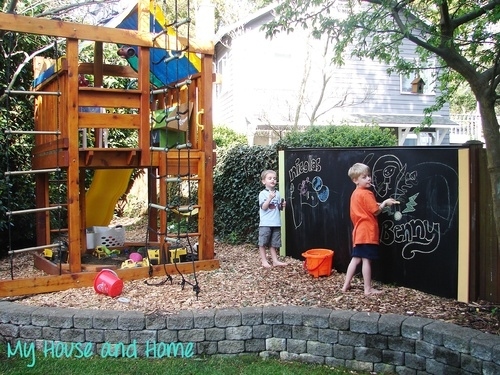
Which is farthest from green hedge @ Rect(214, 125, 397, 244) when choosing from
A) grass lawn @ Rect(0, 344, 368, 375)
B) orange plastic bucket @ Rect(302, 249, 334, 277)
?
grass lawn @ Rect(0, 344, 368, 375)

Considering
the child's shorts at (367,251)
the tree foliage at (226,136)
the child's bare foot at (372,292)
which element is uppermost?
the tree foliage at (226,136)

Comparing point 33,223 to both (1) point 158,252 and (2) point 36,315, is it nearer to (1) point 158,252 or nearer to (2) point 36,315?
(1) point 158,252

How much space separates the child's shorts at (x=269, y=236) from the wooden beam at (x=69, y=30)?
8.81 feet

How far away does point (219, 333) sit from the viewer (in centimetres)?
434

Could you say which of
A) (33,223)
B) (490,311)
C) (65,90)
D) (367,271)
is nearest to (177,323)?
(367,271)

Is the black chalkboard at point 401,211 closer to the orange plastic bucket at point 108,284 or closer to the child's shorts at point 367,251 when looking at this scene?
the child's shorts at point 367,251

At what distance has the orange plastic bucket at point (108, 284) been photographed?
5.21 meters

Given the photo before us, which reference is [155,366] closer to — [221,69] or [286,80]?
[286,80]

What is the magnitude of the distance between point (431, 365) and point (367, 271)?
1.41m

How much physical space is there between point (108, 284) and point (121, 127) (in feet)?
5.91

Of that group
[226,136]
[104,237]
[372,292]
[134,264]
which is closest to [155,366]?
[372,292]

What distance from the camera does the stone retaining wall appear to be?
4.12 m

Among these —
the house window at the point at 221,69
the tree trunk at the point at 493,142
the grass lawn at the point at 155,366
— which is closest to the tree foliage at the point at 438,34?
the tree trunk at the point at 493,142

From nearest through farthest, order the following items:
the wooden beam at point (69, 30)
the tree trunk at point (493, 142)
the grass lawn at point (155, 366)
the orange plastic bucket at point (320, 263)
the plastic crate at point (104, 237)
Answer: the tree trunk at point (493, 142), the grass lawn at point (155, 366), the wooden beam at point (69, 30), the orange plastic bucket at point (320, 263), the plastic crate at point (104, 237)
